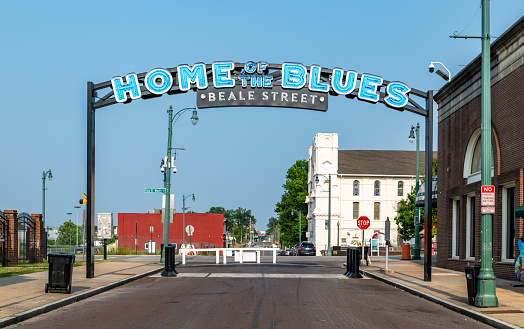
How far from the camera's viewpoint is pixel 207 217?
351 ft

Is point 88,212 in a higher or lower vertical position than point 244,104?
lower

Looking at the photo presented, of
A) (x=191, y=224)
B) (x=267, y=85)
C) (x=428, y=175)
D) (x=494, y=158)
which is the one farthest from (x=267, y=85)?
(x=191, y=224)

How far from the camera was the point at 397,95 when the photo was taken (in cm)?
2373

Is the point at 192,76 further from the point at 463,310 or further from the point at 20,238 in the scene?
the point at 20,238

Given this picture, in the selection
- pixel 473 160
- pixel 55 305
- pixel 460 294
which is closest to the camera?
pixel 55 305

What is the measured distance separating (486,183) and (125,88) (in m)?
13.6

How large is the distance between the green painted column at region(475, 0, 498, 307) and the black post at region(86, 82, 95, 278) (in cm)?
1269

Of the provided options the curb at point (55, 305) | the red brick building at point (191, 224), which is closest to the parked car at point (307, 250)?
the curb at point (55, 305)

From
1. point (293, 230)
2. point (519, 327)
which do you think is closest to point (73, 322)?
point (519, 327)

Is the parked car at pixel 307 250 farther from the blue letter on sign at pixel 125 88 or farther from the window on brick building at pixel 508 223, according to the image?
the blue letter on sign at pixel 125 88

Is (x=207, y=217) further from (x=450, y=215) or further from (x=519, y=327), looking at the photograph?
(x=519, y=327)

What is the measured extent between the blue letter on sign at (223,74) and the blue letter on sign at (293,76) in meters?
1.96

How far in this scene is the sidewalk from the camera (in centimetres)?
1270

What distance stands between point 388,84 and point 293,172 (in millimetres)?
79116
